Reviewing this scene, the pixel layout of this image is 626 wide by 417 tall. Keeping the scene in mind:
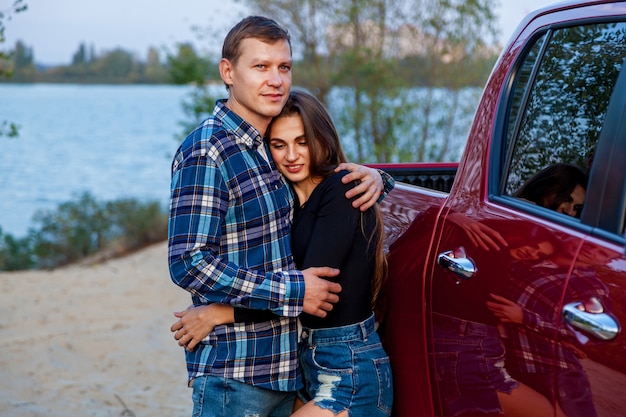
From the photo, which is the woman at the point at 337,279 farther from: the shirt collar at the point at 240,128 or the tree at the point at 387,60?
the tree at the point at 387,60

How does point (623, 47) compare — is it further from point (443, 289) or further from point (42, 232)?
point (42, 232)

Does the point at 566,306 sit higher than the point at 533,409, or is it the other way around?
the point at 566,306

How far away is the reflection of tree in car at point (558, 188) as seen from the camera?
2197 millimetres

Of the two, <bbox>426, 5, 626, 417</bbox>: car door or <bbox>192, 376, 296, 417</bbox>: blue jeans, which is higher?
<bbox>426, 5, 626, 417</bbox>: car door

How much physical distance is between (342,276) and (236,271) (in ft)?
1.21

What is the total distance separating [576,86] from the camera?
2404 mm

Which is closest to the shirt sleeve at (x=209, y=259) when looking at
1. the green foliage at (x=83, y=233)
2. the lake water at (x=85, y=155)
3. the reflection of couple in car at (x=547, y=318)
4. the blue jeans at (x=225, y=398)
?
the blue jeans at (x=225, y=398)

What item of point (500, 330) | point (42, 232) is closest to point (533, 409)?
point (500, 330)

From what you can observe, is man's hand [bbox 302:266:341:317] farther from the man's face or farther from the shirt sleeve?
the man's face

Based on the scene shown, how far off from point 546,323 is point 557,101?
0.83 metres

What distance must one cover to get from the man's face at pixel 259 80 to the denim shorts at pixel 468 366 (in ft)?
2.89

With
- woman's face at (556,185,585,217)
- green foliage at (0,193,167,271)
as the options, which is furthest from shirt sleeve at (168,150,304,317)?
green foliage at (0,193,167,271)

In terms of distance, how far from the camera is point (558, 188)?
93.2 inches

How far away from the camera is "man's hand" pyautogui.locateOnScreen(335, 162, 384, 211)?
268cm
